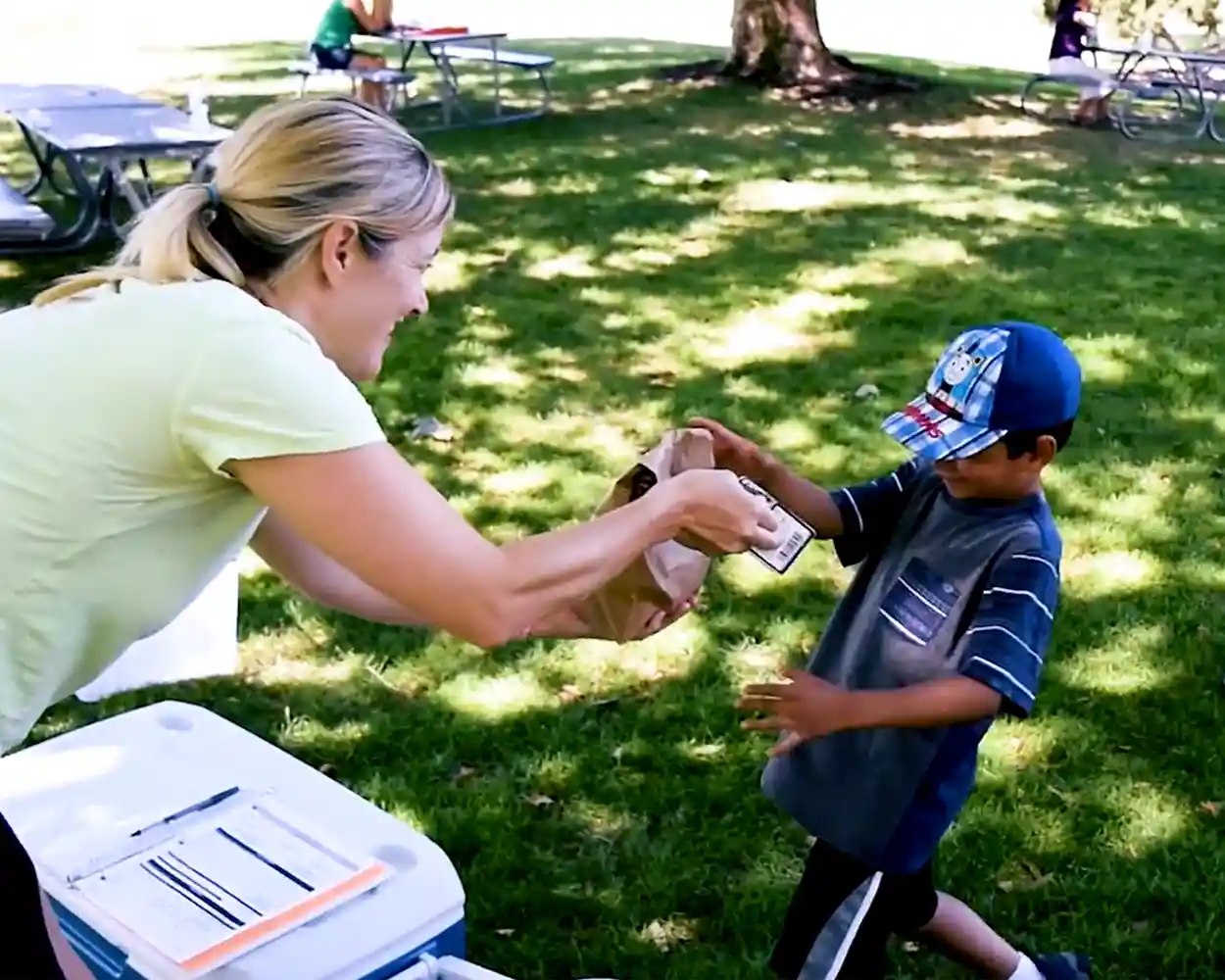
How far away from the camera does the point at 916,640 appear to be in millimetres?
2148

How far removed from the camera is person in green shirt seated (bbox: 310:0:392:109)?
32.8 feet

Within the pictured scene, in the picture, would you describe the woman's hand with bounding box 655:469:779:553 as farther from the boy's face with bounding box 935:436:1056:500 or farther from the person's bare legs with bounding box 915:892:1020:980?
the person's bare legs with bounding box 915:892:1020:980

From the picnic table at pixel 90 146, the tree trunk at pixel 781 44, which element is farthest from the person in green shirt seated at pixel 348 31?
the tree trunk at pixel 781 44

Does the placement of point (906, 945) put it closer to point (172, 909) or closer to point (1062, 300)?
point (172, 909)

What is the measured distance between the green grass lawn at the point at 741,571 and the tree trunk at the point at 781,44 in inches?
111

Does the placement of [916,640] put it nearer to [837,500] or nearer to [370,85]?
[837,500]

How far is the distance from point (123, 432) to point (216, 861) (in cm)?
71

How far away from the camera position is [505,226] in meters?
7.51

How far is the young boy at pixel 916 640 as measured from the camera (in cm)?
201

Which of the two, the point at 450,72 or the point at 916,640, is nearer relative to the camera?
the point at 916,640

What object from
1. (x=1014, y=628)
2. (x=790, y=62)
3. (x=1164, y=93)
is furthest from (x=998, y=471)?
(x=1164, y=93)

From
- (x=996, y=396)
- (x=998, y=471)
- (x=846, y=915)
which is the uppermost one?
(x=996, y=396)

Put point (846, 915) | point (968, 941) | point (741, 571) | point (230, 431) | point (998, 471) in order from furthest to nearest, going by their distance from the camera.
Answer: point (741, 571) → point (968, 941) → point (846, 915) → point (998, 471) → point (230, 431)

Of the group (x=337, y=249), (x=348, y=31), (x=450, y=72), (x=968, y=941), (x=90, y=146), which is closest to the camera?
(x=337, y=249)
